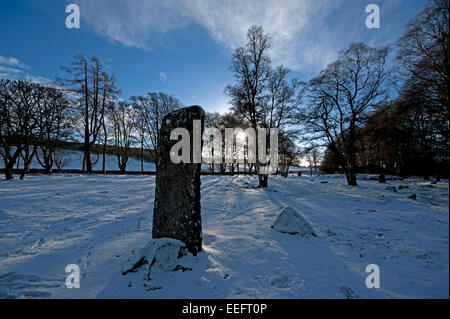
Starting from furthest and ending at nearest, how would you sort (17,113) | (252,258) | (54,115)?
1. (54,115)
2. (17,113)
3. (252,258)

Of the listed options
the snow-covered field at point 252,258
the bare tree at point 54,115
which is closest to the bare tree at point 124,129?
the bare tree at point 54,115

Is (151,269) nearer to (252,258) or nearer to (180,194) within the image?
(180,194)

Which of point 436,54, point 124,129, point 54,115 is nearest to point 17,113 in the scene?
point 54,115

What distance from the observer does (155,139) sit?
19766 millimetres

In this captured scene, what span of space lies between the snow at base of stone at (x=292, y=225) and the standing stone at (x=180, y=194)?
1885mm

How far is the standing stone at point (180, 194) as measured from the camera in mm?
2426

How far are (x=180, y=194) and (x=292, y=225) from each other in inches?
97.6

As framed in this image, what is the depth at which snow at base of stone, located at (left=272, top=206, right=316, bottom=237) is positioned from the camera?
10.5ft

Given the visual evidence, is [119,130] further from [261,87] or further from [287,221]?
[287,221]

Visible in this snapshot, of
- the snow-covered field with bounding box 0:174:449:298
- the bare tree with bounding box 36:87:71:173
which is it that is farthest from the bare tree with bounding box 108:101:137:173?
the snow-covered field with bounding box 0:174:449:298

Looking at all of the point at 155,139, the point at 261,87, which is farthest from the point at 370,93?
the point at 155,139

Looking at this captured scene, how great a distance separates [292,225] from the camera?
3.32 metres

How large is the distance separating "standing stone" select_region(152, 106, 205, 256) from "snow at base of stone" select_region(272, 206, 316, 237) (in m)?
1.89
